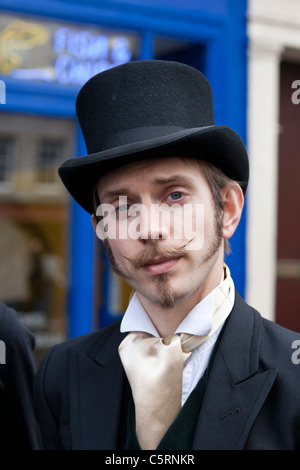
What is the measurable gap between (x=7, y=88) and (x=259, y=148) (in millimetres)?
2179

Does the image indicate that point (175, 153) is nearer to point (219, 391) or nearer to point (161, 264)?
point (161, 264)

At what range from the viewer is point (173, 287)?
1661 millimetres

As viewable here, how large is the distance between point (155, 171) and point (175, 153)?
7 centimetres

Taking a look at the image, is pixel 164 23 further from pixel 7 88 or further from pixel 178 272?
pixel 178 272

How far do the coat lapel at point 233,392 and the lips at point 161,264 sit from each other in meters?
0.27

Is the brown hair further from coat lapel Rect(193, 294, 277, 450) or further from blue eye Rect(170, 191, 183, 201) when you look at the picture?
coat lapel Rect(193, 294, 277, 450)

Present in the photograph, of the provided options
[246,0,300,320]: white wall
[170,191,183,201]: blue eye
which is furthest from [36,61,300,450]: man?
[246,0,300,320]: white wall

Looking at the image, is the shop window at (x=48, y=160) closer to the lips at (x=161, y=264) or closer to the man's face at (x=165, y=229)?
the man's face at (x=165, y=229)

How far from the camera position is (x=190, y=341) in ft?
5.56

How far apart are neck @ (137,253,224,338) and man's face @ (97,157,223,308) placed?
0.05 ft

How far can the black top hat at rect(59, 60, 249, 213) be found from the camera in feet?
5.66

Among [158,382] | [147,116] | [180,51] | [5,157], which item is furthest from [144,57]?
[158,382]

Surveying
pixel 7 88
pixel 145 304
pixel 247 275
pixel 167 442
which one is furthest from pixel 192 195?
pixel 247 275
